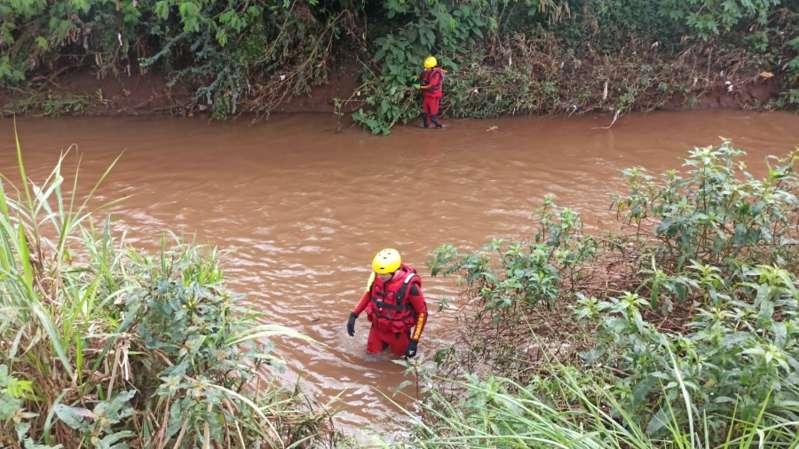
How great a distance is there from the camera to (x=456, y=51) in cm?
1224

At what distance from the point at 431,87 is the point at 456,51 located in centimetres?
146

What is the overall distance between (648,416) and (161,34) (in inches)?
425

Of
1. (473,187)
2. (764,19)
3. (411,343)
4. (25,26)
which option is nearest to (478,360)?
(411,343)

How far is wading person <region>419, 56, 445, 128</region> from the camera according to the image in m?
11.1

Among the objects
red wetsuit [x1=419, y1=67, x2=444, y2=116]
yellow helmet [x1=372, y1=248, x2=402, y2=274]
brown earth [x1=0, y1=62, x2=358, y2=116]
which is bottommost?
yellow helmet [x1=372, y1=248, x2=402, y2=274]

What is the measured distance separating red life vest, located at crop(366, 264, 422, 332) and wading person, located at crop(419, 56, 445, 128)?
6.20 meters

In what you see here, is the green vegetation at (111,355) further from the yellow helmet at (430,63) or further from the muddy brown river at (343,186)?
the yellow helmet at (430,63)

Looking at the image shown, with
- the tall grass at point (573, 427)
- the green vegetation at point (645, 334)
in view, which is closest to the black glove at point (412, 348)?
the green vegetation at point (645, 334)

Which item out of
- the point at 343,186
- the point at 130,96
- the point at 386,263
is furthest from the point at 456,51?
the point at 386,263

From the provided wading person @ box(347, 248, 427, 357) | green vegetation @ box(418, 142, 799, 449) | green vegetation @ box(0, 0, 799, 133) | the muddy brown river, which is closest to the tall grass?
green vegetation @ box(418, 142, 799, 449)

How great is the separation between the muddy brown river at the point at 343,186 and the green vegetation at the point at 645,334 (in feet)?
3.19

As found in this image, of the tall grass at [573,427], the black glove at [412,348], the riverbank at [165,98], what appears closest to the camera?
the tall grass at [573,427]

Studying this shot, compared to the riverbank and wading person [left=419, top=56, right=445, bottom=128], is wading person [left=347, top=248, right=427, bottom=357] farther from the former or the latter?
the riverbank

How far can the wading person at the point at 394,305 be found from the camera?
5.41 m
